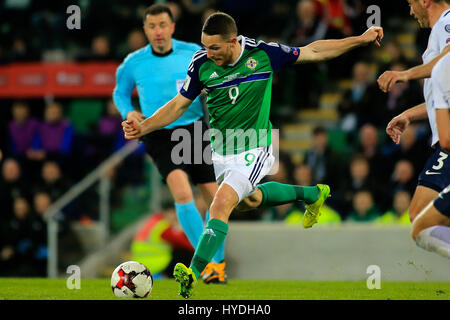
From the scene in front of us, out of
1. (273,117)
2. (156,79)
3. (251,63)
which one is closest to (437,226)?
(251,63)

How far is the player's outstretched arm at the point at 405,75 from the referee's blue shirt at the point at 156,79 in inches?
119

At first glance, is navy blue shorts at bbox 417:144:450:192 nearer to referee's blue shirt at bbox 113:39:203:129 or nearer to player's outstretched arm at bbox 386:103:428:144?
player's outstretched arm at bbox 386:103:428:144

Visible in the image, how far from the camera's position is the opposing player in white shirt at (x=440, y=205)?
5.86 metres

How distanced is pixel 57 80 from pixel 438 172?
31.7 feet

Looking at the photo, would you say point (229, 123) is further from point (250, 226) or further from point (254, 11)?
point (254, 11)

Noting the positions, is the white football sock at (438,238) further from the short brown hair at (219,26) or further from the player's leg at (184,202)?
the player's leg at (184,202)

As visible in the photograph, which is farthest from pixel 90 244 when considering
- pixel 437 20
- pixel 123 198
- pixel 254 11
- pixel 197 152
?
pixel 437 20

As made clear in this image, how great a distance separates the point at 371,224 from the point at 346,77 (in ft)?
13.2

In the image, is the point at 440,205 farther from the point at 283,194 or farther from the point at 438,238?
the point at 283,194

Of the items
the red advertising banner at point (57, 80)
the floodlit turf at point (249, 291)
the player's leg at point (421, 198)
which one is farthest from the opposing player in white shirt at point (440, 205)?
the red advertising banner at point (57, 80)

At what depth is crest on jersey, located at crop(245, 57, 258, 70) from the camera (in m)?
7.40

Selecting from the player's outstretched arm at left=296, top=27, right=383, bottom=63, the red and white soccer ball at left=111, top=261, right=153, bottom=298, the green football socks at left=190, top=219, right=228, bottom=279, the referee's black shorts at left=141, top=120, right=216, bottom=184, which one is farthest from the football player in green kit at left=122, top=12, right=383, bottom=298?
the referee's black shorts at left=141, top=120, right=216, bottom=184

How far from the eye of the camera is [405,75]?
6.22 metres

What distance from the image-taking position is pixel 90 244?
12.8 m
